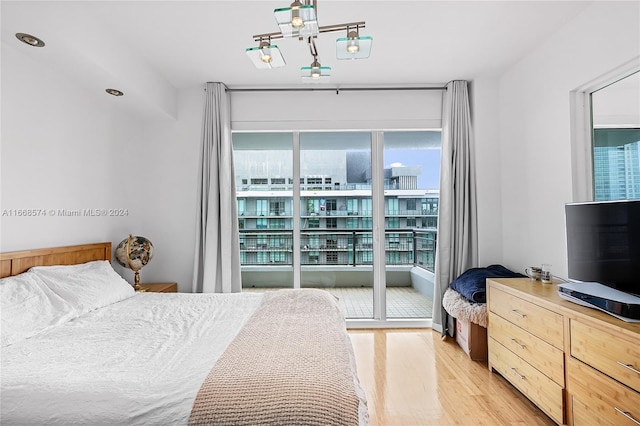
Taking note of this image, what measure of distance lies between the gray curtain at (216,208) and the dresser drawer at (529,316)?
2.53 metres

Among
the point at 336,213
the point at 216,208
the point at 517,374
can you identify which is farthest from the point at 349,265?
the point at 517,374

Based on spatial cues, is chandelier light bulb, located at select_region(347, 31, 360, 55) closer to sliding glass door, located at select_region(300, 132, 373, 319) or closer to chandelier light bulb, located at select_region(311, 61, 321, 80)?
chandelier light bulb, located at select_region(311, 61, 321, 80)

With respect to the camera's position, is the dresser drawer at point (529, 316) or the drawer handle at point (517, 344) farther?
the drawer handle at point (517, 344)

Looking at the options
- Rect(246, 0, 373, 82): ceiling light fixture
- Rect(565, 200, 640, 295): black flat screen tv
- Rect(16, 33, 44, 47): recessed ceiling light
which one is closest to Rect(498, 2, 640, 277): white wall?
Rect(565, 200, 640, 295): black flat screen tv

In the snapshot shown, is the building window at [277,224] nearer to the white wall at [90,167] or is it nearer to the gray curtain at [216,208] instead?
the gray curtain at [216,208]

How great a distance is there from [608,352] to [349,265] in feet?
8.52

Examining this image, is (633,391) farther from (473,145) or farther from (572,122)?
(473,145)

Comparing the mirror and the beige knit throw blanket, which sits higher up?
the mirror

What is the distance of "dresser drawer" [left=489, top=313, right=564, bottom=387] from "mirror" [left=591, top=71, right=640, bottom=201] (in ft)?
3.79

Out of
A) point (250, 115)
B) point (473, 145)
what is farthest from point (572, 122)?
point (250, 115)

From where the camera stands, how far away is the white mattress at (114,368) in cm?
117

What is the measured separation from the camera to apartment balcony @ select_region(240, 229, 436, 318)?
397 cm

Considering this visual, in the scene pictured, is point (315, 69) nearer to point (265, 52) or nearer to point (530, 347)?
point (265, 52)

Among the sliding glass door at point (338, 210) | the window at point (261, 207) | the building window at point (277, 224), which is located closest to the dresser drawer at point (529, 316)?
the sliding glass door at point (338, 210)
